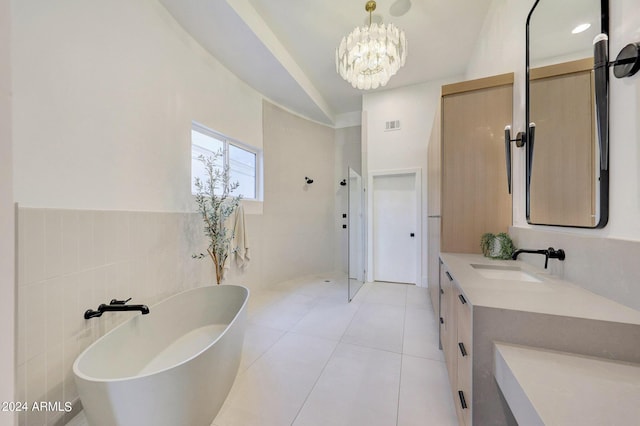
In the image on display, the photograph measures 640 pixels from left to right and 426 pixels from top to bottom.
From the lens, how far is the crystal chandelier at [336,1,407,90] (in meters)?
2.24

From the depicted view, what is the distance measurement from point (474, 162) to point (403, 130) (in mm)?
2010

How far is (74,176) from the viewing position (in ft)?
4.76

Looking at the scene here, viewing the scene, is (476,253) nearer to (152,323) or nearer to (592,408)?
(592,408)

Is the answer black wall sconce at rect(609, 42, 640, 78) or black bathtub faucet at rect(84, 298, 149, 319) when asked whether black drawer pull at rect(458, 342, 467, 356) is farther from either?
black bathtub faucet at rect(84, 298, 149, 319)

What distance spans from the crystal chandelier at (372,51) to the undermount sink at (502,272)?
6.97 feet

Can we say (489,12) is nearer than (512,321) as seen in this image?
No

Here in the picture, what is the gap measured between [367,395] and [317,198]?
3.55 meters

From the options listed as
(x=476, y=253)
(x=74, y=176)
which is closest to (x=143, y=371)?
(x=74, y=176)

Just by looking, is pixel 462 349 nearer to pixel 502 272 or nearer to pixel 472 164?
pixel 502 272

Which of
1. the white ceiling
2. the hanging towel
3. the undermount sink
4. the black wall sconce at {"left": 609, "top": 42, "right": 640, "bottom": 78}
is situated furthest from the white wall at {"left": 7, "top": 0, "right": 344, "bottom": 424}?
the undermount sink

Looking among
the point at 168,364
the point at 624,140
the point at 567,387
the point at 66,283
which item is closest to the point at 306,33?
the point at 624,140

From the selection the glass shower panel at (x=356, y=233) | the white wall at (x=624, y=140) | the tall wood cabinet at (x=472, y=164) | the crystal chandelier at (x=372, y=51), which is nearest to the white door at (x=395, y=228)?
the glass shower panel at (x=356, y=233)

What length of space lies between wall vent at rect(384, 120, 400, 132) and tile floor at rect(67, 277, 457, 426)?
2800mm

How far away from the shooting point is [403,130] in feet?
12.7
